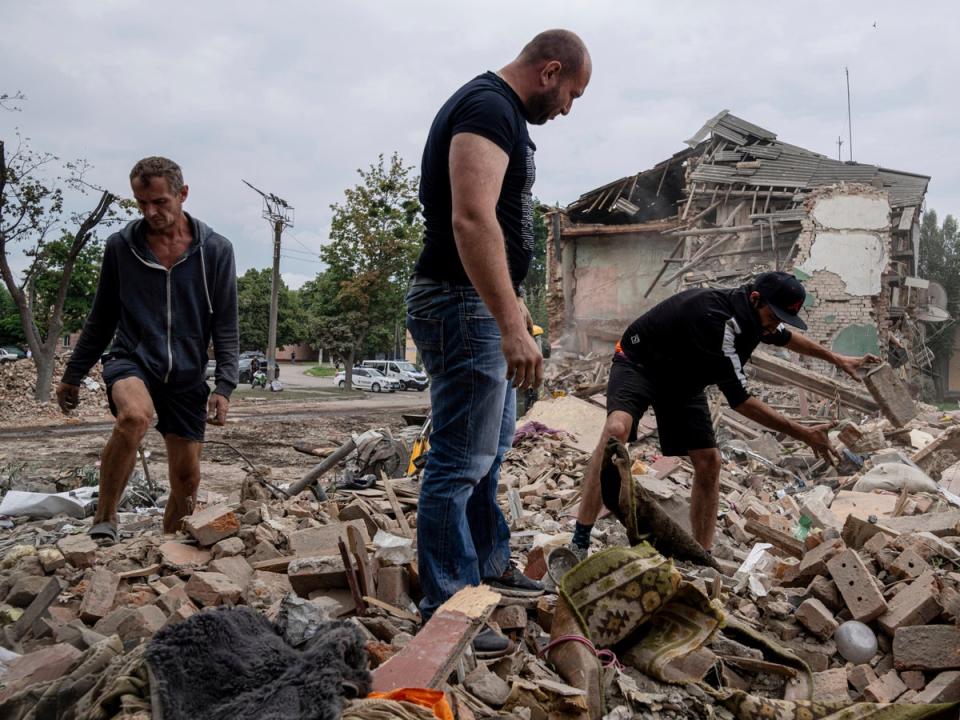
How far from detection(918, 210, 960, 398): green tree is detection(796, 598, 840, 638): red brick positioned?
1417 inches

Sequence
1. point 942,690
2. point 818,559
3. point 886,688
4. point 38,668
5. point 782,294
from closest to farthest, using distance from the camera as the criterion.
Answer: point 38,668, point 942,690, point 886,688, point 818,559, point 782,294

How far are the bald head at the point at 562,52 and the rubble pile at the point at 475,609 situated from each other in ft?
5.89

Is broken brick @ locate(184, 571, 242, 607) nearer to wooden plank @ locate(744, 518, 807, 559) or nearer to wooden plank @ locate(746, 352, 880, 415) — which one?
wooden plank @ locate(744, 518, 807, 559)

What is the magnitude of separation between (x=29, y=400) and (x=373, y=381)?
18.1 m

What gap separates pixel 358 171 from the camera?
29.1m

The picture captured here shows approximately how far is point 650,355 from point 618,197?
18.1 m

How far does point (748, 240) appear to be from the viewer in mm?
18375

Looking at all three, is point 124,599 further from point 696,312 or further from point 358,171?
point 358,171

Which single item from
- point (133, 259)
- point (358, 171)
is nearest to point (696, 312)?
point (133, 259)

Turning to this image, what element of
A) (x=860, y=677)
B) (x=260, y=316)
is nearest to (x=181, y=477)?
(x=860, y=677)

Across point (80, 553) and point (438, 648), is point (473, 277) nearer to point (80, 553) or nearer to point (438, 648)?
point (438, 648)

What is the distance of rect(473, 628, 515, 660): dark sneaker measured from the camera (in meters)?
2.29

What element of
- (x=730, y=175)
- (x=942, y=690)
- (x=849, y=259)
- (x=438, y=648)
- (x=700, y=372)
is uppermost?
(x=730, y=175)

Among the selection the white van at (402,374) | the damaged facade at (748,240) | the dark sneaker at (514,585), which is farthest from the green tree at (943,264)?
the dark sneaker at (514,585)
